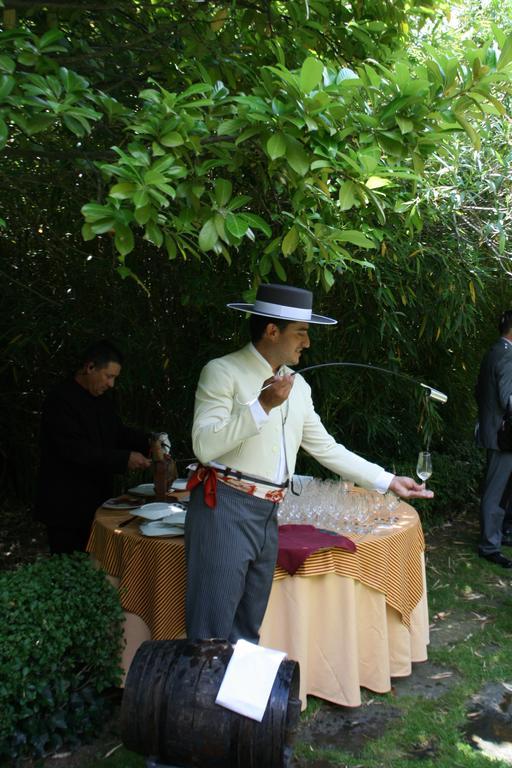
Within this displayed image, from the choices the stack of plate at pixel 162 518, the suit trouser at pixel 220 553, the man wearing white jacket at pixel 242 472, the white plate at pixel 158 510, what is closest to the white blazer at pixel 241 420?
the man wearing white jacket at pixel 242 472

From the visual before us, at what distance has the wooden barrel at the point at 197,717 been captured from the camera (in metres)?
2.12

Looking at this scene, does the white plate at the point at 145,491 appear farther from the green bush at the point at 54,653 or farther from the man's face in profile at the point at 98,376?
the green bush at the point at 54,653

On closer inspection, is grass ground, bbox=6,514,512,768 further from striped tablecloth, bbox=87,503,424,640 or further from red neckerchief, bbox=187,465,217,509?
red neckerchief, bbox=187,465,217,509

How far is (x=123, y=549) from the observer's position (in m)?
3.25

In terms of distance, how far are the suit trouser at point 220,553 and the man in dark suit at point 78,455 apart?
43.1 inches

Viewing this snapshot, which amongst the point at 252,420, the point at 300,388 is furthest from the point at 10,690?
the point at 300,388

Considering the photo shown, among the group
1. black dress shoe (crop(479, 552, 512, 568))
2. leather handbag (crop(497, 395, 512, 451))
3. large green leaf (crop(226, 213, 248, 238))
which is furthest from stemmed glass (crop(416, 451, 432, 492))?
black dress shoe (crop(479, 552, 512, 568))

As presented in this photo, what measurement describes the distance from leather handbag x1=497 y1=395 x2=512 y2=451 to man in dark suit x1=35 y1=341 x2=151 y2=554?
8.78ft

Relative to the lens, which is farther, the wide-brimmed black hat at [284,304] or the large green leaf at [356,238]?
the wide-brimmed black hat at [284,304]

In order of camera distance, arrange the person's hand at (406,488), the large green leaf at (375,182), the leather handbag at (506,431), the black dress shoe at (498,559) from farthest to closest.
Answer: the black dress shoe at (498,559)
the leather handbag at (506,431)
the person's hand at (406,488)
the large green leaf at (375,182)

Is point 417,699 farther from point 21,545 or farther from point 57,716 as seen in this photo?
point 21,545

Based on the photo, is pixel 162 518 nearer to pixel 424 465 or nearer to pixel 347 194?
pixel 424 465

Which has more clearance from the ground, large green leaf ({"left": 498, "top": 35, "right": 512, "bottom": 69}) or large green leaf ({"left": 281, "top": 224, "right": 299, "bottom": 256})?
large green leaf ({"left": 498, "top": 35, "right": 512, "bottom": 69})

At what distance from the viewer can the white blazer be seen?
2389 mm
